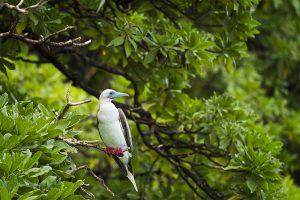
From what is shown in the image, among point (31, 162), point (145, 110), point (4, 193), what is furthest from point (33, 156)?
point (145, 110)

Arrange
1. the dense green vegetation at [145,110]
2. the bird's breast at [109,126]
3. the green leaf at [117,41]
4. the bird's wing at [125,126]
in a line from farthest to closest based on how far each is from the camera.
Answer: the green leaf at [117,41]
the bird's wing at [125,126]
the bird's breast at [109,126]
the dense green vegetation at [145,110]

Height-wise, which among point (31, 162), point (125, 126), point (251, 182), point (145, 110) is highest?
point (31, 162)

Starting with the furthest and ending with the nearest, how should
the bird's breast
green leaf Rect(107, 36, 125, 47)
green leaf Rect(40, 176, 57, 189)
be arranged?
green leaf Rect(107, 36, 125, 47) < the bird's breast < green leaf Rect(40, 176, 57, 189)

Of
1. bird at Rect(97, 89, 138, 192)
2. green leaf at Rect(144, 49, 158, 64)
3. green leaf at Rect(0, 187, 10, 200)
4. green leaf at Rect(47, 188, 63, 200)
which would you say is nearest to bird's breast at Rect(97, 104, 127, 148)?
bird at Rect(97, 89, 138, 192)

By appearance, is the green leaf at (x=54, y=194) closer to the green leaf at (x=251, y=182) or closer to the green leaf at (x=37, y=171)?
the green leaf at (x=37, y=171)

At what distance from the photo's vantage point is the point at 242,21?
4859mm

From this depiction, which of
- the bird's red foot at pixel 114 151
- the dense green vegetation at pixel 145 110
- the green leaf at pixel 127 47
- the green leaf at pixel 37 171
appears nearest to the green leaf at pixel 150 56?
the dense green vegetation at pixel 145 110

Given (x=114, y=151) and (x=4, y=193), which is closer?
(x=4, y=193)

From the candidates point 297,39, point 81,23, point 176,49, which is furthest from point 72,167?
point 297,39

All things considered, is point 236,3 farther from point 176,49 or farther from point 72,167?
point 72,167

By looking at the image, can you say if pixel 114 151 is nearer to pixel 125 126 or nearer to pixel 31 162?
pixel 125 126

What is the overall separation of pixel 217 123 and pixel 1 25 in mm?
1834

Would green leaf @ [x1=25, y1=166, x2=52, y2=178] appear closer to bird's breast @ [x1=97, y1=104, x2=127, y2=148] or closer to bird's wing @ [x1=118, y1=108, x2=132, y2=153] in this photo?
bird's breast @ [x1=97, y1=104, x2=127, y2=148]

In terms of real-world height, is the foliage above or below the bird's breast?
above
